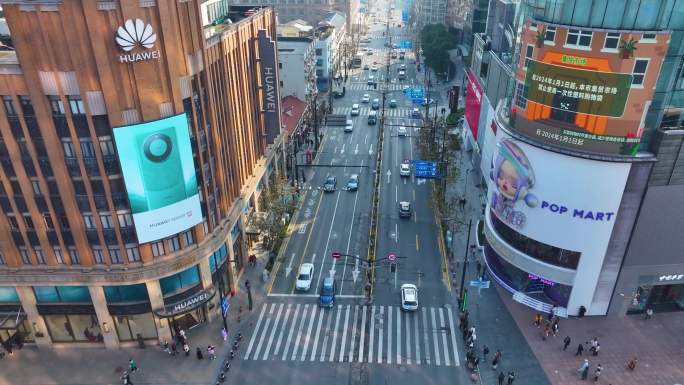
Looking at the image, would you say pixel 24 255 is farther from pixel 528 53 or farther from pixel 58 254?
pixel 528 53

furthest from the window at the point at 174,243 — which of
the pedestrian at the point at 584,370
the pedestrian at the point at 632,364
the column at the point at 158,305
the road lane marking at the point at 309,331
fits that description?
the pedestrian at the point at 632,364

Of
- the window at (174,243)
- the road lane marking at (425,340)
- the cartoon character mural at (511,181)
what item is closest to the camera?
the window at (174,243)

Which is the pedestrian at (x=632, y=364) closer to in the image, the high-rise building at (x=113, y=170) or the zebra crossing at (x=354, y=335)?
the zebra crossing at (x=354, y=335)

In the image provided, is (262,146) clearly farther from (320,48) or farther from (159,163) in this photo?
(320,48)

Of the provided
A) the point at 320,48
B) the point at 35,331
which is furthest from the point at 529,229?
the point at 320,48

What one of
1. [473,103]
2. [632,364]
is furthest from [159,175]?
[473,103]
